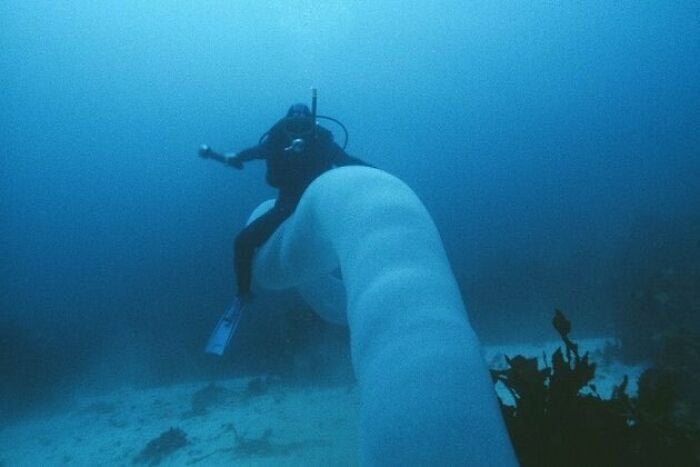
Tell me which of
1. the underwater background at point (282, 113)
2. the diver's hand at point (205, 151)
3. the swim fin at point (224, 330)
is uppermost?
the underwater background at point (282, 113)

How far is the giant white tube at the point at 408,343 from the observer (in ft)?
4.87

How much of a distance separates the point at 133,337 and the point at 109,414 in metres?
8.39

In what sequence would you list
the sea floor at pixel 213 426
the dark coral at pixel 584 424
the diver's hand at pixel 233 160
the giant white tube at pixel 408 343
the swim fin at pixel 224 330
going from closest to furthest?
the giant white tube at pixel 408 343, the dark coral at pixel 584 424, the swim fin at pixel 224 330, the diver's hand at pixel 233 160, the sea floor at pixel 213 426

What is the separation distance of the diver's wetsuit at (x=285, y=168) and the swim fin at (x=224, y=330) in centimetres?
62

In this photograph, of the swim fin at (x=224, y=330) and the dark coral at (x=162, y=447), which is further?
the dark coral at (x=162, y=447)

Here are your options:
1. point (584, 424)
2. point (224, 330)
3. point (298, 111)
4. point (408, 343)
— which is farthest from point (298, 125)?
point (584, 424)

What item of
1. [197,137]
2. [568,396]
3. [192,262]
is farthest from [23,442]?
[197,137]

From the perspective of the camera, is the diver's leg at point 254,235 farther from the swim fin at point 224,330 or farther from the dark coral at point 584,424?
the dark coral at point 584,424

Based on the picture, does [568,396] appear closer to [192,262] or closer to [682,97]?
[192,262]

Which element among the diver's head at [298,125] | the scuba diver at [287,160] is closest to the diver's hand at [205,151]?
the scuba diver at [287,160]

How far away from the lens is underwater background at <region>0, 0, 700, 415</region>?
116 feet

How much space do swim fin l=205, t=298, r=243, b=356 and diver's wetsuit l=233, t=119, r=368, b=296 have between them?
2.05 ft

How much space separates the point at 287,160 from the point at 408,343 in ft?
12.6

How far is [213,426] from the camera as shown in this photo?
7.95 m
